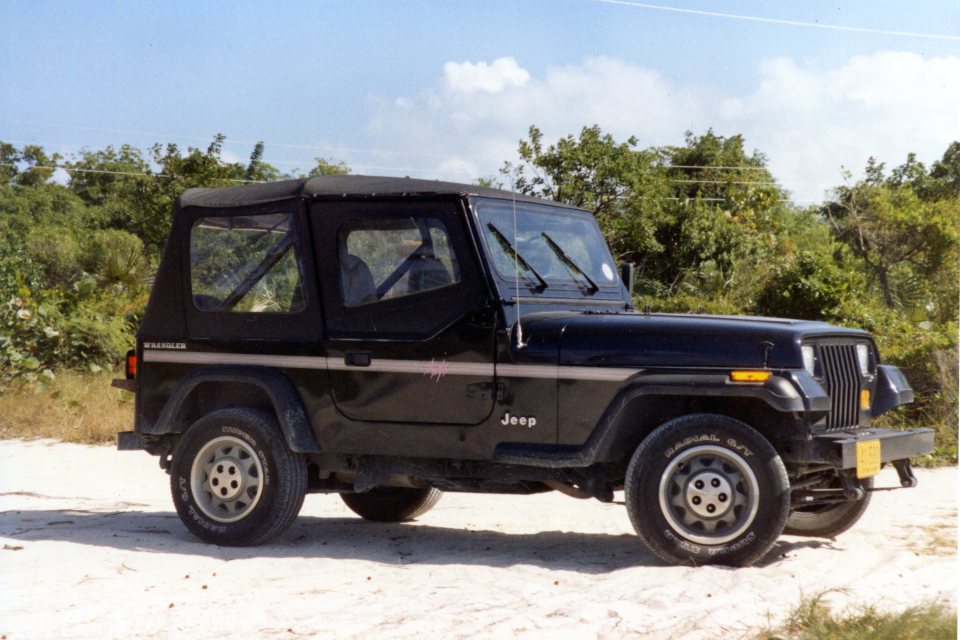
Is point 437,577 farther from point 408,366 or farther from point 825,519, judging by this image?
point 825,519

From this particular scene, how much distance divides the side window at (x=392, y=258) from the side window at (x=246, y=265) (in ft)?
1.13

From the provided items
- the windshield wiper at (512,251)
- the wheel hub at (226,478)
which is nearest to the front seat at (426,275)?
the windshield wiper at (512,251)

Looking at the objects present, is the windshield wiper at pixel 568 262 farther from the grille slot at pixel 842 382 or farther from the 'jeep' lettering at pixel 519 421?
the grille slot at pixel 842 382

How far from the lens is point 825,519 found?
7539 millimetres

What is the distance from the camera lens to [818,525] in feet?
24.8

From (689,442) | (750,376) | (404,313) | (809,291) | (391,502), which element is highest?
(809,291)

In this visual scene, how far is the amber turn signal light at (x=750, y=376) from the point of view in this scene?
6.32 metres

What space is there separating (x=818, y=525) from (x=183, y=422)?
399 cm

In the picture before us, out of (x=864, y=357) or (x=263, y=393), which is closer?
(x=864, y=357)

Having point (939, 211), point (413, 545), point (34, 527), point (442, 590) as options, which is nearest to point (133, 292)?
point (34, 527)

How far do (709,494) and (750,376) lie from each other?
2.14 feet

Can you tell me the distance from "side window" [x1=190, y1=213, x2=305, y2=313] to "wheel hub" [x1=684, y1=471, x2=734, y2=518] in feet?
8.41

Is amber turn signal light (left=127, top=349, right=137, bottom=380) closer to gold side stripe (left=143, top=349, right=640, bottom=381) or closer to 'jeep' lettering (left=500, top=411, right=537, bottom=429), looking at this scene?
gold side stripe (left=143, top=349, right=640, bottom=381)

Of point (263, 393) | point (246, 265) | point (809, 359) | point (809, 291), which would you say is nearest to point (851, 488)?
point (809, 359)
